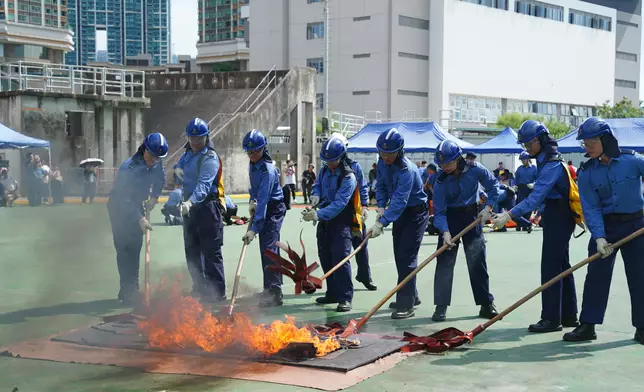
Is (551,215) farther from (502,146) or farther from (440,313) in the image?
(502,146)

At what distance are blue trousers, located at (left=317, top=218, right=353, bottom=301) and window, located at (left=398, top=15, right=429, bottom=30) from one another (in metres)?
61.7

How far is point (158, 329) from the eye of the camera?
23.7 feet

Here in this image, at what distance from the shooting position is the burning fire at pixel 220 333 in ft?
22.1

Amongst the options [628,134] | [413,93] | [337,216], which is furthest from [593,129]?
[413,93]

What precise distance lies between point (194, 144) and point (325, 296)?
231 cm

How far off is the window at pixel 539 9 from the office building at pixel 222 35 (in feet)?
155

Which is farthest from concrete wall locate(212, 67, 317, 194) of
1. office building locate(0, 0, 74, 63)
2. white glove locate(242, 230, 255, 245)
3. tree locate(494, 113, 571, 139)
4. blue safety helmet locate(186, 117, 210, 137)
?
office building locate(0, 0, 74, 63)

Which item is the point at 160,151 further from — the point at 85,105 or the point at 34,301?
the point at 85,105

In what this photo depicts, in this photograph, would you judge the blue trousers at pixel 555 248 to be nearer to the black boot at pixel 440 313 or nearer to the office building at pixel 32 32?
the black boot at pixel 440 313

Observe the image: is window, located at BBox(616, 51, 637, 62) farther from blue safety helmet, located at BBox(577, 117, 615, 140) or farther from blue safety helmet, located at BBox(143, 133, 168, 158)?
blue safety helmet, located at BBox(577, 117, 615, 140)

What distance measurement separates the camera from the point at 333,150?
9.23 meters

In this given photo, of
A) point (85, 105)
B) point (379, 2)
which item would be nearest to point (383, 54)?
point (379, 2)

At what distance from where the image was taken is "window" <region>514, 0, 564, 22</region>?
7906 centimetres

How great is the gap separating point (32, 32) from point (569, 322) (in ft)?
Result: 277
